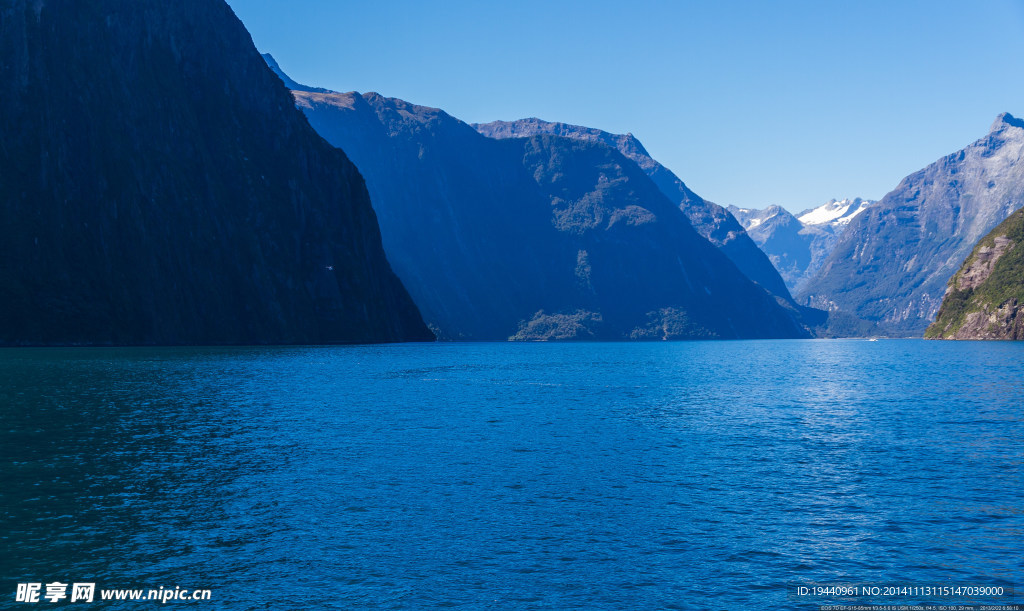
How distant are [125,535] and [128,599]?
6970 millimetres

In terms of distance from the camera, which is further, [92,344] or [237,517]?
[92,344]

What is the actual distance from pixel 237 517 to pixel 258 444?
20796 millimetres

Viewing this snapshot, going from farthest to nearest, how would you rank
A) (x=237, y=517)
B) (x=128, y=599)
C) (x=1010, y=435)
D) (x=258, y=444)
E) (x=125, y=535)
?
(x=1010, y=435) → (x=258, y=444) → (x=237, y=517) → (x=125, y=535) → (x=128, y=599)

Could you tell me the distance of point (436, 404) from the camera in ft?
277

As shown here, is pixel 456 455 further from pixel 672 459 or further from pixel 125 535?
pixel 125 535

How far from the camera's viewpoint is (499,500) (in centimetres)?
3856

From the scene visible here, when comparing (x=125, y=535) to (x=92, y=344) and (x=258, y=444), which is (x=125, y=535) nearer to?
(x=258, y=444)

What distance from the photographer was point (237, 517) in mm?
34906

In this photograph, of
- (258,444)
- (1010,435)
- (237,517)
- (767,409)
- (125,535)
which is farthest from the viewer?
(767,409)

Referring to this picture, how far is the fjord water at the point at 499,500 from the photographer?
27.3 m

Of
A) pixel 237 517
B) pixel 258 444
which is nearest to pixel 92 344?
pixel 258 444

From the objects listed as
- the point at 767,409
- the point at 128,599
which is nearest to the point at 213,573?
the point at 128,599

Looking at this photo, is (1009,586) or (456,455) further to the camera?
(456,455)

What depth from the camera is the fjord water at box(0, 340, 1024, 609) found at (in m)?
27.3
